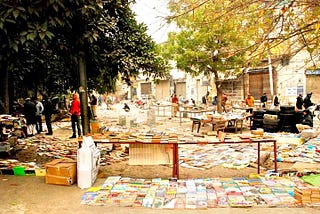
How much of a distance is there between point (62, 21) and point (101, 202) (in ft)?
11.1

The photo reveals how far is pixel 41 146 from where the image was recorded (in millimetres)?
10141

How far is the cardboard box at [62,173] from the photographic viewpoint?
5352 millimetres

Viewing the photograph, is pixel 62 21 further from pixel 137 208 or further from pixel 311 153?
pixel 311 153

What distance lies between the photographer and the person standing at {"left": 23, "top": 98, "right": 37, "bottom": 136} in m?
A: 12.8

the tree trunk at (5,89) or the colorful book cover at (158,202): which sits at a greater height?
the tree trunk at (5,89)

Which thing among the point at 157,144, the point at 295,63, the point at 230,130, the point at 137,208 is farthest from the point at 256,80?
the point at 137,208

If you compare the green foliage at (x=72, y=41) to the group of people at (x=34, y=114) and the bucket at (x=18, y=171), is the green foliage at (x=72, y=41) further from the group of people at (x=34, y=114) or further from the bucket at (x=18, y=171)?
the bucket at (x=18, y=171)

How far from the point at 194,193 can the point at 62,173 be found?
7.36 feet

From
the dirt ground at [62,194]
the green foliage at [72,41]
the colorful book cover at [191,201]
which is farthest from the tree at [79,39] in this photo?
the colorful book cover at [191,201]

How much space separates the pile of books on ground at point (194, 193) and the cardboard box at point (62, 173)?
476 millimetres

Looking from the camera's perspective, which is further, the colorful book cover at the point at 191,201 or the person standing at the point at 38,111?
the person standing at the point at 38,111

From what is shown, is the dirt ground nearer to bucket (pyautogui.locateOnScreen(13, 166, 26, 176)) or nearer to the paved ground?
the paved ground

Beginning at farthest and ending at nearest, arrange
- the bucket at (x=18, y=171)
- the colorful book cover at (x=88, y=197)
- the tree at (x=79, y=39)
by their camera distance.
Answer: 1. the bucket at (x=18, y=171)
2. the tree at (x=79, y=39)
3. the colorful book cover at (x=88, y=197)

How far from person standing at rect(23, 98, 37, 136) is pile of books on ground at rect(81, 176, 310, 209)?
8.58 m
